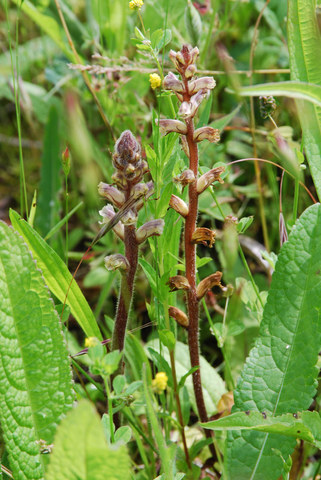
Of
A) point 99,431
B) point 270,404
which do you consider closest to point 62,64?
point 270,404

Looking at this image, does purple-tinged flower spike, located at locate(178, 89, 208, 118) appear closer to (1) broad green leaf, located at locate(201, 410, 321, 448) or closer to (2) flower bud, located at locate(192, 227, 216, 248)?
(2) flower bud, located at locate(192, 227, 216, 248)

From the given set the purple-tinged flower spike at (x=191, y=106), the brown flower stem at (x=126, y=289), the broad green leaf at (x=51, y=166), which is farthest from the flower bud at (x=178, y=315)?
the broad green leaf at (x=51, y=166)

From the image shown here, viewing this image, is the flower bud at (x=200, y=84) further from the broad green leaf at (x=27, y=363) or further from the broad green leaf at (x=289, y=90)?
the broad green leaf at (x=27, y=363)

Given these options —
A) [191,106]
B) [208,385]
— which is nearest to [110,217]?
[191,106]

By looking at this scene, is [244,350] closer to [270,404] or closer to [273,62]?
[270,404]

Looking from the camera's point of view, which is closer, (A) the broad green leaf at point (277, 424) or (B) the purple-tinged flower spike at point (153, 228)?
(A) the broad green leaf at point (277, 424)

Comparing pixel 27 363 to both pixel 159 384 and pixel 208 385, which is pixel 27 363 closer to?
A: pixel 159 384
